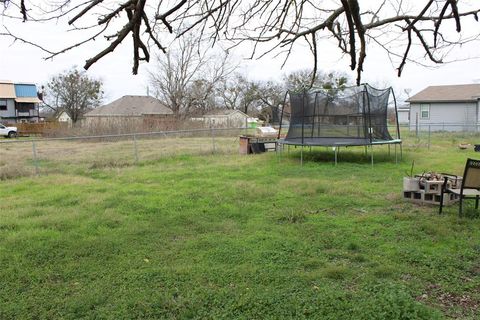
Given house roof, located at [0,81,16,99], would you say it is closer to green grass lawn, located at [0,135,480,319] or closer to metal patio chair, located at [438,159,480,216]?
green grass lawn, located at [0,135,480,319]

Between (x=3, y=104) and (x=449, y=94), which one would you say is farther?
(x=3, y=104)

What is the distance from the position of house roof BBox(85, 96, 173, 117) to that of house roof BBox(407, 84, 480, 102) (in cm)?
3402

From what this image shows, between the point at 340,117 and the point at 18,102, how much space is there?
190ft

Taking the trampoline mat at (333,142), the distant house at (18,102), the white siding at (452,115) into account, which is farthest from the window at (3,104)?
the trampoline mat at (333,142)

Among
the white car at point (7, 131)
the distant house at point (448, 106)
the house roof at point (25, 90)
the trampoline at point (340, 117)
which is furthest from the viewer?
the house roof at point (25, 90)

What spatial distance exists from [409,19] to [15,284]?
5158 mm

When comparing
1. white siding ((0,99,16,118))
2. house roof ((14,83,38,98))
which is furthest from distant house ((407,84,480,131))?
house roof ((14,83,38,98))

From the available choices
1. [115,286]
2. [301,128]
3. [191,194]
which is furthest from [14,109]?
[115,286]

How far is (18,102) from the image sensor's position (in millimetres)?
60562

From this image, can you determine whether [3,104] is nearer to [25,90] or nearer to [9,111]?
[9,111]

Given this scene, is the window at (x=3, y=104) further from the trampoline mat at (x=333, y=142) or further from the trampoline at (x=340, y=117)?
the trampoline mat at (x=333, y=142)

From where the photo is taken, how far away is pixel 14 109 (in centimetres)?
6003

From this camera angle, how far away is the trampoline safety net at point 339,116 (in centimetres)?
1455

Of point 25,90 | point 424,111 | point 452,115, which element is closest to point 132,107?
point 25,90
